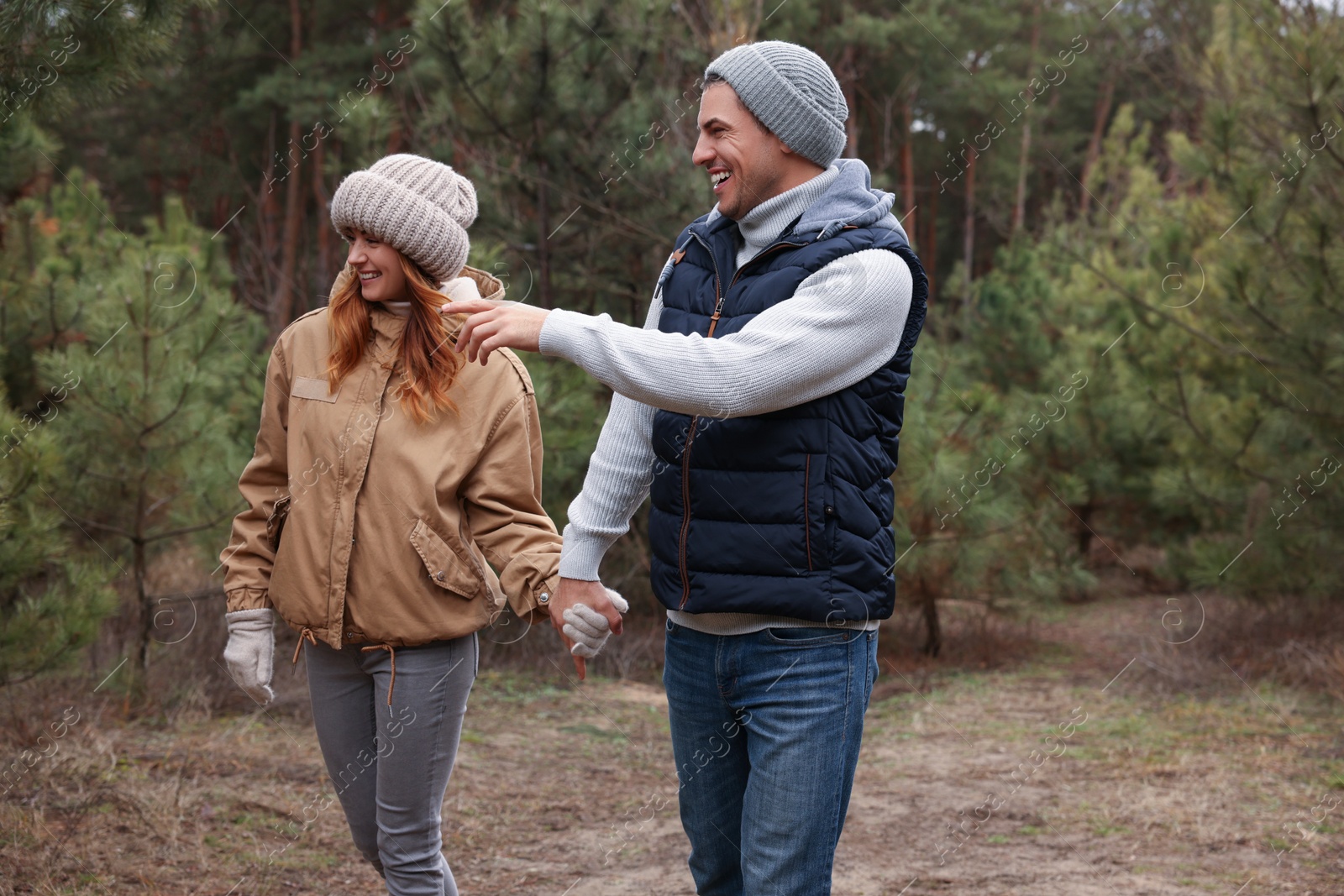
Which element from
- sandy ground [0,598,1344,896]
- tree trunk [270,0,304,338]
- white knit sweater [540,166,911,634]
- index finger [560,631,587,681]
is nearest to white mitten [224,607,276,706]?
index finger [560,631,587,681]

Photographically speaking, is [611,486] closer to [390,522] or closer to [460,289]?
[390,522]

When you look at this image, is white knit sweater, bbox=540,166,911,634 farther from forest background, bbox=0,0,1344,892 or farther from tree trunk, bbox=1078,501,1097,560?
tree trunk, bbox=1078,501,1097,560

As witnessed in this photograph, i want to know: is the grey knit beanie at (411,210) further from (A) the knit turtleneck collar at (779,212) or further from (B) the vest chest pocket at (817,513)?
(B) the vest chest pocket at (817,513)

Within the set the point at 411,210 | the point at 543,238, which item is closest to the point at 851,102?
the point at 543,238

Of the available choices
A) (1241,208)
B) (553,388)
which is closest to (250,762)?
(553,388)

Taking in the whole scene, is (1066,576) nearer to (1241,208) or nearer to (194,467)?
(1241,208)

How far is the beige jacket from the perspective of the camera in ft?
7.85

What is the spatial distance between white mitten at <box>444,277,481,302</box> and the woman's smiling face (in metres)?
0.12

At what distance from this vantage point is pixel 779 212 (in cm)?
213

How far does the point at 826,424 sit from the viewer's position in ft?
6.52

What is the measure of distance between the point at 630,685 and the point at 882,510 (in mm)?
4638

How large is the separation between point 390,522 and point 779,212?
3.09ft

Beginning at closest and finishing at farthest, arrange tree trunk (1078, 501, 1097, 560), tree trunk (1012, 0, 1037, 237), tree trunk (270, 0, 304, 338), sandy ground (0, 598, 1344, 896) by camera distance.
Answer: sandy ground (0, 598, 1344, 896) < tree trunk (1078, 501, 1097, 560) < tree trunk (270, 0, 304, 338) < tree trunk (1012, 0, 1037, 237)

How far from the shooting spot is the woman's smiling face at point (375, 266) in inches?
97.4
